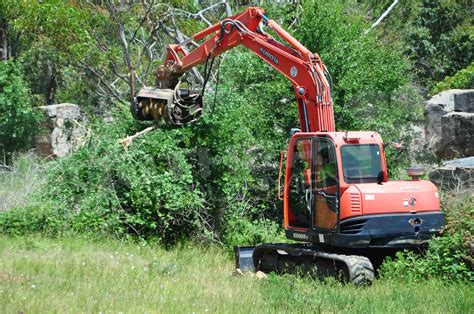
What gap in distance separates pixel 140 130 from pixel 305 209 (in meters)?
5.06

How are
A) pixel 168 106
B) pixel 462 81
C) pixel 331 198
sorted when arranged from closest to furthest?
pixel 331 198 < pixel 168 106 < pixel 462 81

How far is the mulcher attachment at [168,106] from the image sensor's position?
14.8 metres

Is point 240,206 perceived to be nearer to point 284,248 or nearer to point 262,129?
point 262,129

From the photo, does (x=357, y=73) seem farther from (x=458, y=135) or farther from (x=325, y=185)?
(x=325, y=185)

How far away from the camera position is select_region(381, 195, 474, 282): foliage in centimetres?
1227

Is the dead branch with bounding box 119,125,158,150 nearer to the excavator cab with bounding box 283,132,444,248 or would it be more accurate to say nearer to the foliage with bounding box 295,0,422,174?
the excavator cab with bounding box 283,132,444,248

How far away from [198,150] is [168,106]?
2091 mm

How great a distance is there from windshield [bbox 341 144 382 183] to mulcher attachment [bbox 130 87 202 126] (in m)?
3.74

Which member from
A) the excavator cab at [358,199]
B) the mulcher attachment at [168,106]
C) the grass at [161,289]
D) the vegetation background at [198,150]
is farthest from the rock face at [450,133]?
the grass at [161,289]

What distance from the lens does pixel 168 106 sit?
14.7 metres

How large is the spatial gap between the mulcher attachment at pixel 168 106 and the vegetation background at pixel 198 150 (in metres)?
0.97

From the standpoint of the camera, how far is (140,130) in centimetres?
1698

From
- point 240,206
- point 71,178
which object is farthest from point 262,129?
point 71,178

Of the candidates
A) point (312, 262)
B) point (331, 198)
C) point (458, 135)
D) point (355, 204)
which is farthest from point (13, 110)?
point (355, 204)
